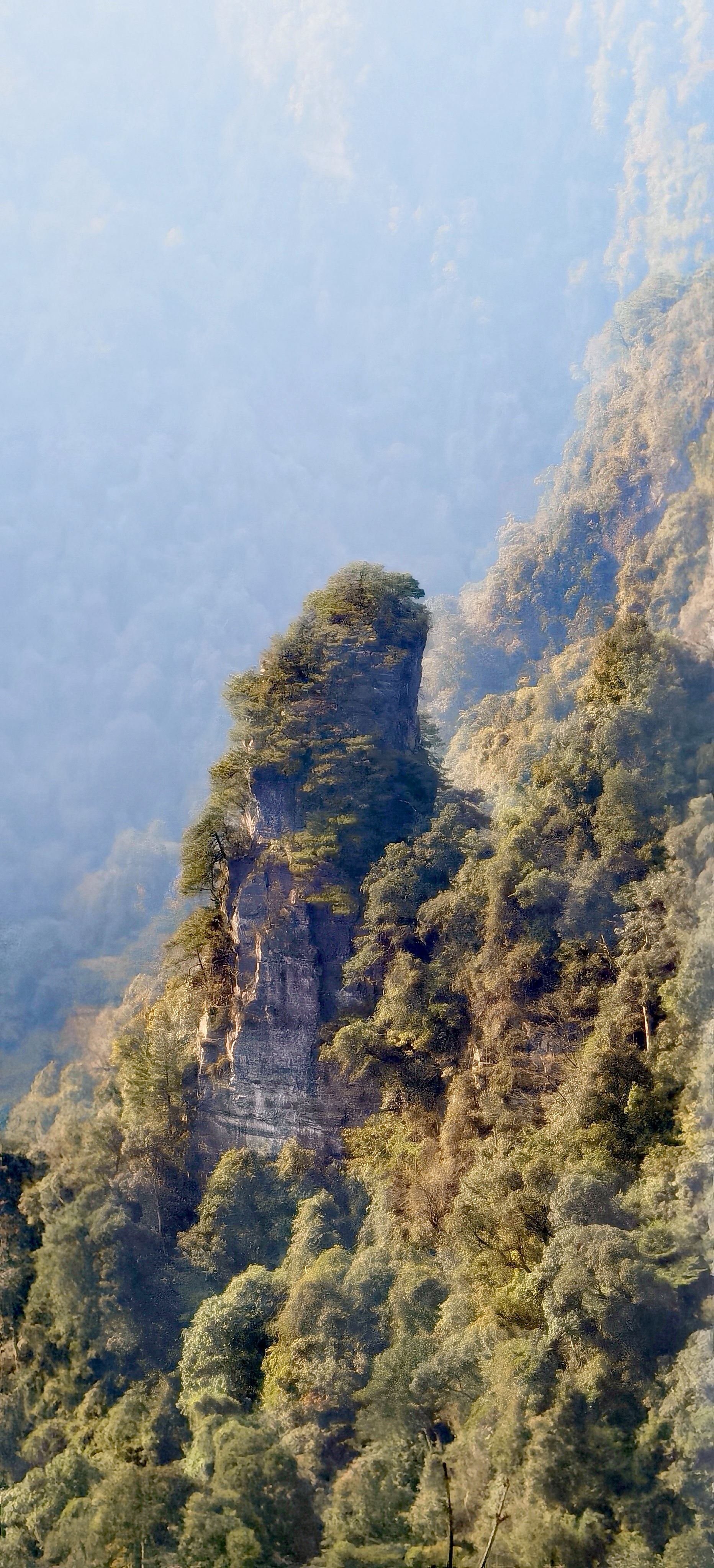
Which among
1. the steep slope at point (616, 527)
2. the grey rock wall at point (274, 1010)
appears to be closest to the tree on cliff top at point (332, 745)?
the grey rock wall at point (274, 1010)

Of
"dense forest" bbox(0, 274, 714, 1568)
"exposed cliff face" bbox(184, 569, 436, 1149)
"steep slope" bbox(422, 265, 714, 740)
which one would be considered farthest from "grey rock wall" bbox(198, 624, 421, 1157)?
"steep slope" bbox(422, 265, 714, 740)

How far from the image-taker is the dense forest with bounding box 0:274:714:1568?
15.0 meters

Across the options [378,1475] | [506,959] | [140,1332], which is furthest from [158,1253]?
[506,959]

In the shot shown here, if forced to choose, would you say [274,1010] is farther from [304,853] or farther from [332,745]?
[332,745]

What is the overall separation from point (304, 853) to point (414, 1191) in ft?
20.3

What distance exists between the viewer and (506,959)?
775 inches

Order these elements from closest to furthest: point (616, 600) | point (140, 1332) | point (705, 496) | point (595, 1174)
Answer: point (595, 1174) → point (140, 1332) → point (705, 496) → point (616, 600)

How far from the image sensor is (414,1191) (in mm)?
19125

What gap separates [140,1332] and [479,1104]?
22.9 ft

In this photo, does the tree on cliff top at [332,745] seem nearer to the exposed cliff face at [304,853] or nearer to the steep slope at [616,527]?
the exposed cliff face at [304,853]

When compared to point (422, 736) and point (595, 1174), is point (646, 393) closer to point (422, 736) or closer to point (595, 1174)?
point (422, 736)

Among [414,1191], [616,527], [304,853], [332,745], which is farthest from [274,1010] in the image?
[616,527]

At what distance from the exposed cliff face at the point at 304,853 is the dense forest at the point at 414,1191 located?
0.09 metres

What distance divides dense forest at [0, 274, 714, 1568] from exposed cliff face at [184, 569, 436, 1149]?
9 cm
